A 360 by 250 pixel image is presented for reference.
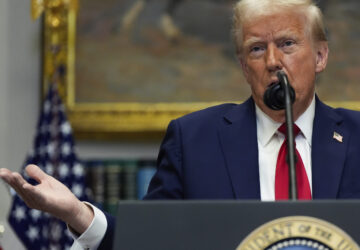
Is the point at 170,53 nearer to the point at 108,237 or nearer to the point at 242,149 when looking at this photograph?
the point at 242,149

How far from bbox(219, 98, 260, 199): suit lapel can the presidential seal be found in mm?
898

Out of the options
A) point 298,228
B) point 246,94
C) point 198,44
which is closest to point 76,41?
point 198,44

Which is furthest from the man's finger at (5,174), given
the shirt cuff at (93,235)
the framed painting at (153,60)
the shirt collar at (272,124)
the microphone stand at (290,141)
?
the framed painting at (153,60)

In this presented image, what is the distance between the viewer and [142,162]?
22.0 feet

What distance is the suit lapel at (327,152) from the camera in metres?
3.05

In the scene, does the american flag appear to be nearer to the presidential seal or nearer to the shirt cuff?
the shirt cuff

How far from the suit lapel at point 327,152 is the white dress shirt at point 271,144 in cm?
4

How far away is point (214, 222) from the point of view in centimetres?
222

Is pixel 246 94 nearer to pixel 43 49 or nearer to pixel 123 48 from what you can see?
pixel 123 48

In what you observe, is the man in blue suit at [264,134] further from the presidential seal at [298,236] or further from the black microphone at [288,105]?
the presidential seal at [298,236]

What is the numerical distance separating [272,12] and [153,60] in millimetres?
3702

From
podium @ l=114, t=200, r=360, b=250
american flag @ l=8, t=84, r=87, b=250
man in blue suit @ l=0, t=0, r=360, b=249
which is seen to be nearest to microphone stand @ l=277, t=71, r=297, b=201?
podium @ l=114, t=200, r=360, b=250

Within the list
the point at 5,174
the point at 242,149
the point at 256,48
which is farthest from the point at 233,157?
the point at 5,174

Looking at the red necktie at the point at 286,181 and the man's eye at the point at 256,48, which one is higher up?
the man's eye at the point at 256,48
